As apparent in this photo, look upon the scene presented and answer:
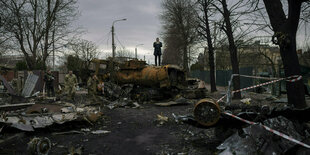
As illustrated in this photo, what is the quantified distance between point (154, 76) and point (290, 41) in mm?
6990

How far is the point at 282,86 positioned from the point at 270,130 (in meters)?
10.5

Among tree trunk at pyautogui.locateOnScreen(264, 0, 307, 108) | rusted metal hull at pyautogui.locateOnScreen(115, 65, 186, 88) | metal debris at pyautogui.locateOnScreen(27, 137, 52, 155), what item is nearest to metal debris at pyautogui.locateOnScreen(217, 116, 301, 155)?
tree trunk at pyautogui.locateOnScreen(264, 0, 307, 108)

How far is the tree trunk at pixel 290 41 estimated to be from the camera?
5477 millimetres

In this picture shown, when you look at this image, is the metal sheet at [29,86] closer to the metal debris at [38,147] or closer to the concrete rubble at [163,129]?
the concrete rubble at [163,129]

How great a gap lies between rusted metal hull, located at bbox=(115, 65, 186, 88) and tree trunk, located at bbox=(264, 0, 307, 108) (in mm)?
6390

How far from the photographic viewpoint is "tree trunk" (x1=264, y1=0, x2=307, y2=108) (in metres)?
5.48

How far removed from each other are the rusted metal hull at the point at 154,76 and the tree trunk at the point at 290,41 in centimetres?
639

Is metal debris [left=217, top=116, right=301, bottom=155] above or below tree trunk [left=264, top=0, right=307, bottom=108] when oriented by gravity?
below

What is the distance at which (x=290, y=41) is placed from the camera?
18.0ft

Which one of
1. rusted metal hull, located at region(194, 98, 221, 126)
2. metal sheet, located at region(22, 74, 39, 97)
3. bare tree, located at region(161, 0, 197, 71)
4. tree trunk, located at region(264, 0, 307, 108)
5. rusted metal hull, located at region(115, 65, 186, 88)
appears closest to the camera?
rusted metal hull, located at region(194, 98, 221, 126)

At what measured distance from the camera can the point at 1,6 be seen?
42.3 feet

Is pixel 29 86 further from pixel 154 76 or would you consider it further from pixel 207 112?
pixel 207 112

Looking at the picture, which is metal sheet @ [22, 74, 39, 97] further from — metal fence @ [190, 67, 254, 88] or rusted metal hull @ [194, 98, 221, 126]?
metal fence @ [190, 67, 254, 88]

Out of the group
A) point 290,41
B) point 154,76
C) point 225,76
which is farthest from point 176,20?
point 290,41
